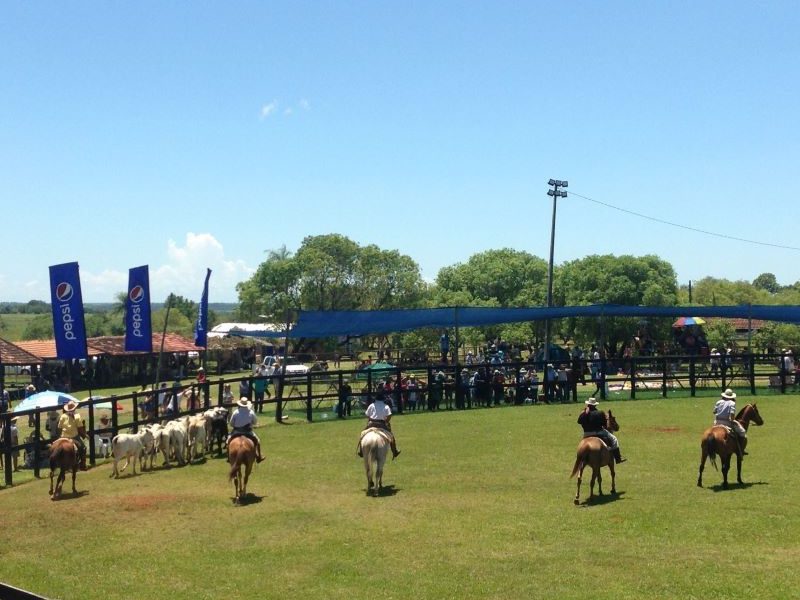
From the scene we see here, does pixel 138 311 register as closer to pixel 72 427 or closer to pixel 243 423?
pixel 72 427

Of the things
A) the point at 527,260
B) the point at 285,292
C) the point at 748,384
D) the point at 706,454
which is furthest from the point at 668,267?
the point at 706,454

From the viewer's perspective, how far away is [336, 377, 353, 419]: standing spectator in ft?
92.6

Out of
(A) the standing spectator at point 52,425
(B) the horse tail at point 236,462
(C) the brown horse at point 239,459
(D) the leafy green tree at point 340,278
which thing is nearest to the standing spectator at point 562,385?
(A) the standing spectator at point 52,425

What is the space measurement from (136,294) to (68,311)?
14.7ft

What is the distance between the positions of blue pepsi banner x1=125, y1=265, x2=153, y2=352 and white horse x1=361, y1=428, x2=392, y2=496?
1429cm

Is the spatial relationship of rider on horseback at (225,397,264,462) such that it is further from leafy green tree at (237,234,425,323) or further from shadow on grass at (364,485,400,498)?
leafy green tree at (237,234,425,323)

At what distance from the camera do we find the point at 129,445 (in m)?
18.6

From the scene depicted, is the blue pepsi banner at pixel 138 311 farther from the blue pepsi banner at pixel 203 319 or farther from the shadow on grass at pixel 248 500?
the shadow on grass at pixel 248 500

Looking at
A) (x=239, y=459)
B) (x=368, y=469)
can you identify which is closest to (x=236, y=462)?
(x=239, y=459)

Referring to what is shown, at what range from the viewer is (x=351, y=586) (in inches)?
392

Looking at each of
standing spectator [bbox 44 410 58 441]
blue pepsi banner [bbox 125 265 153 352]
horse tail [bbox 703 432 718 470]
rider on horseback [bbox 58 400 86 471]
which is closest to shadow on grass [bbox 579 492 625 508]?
horse tail [bbox 703 432 718 470]

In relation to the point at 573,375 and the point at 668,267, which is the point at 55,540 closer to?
the point at 573,375

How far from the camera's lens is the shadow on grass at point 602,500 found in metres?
13.7

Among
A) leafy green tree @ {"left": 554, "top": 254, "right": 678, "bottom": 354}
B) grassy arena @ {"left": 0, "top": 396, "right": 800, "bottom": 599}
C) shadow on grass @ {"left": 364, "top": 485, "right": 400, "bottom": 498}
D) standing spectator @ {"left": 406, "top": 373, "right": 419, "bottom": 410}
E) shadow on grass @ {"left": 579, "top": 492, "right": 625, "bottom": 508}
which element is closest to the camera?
grassy arena @ {"left": 0, "top": 396, "right": 800, "bottom": 599}
